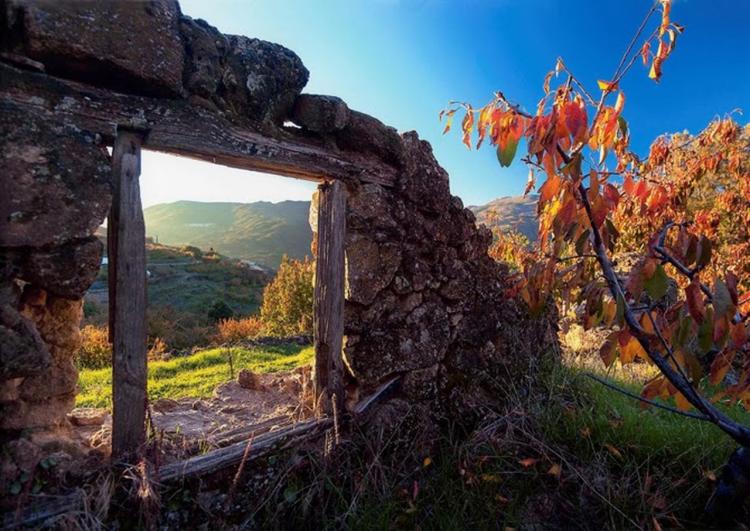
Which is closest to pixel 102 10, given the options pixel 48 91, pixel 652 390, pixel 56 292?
pixel 48 91

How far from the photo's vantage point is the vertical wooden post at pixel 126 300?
2150 mm

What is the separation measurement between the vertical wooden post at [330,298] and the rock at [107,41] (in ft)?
3.70

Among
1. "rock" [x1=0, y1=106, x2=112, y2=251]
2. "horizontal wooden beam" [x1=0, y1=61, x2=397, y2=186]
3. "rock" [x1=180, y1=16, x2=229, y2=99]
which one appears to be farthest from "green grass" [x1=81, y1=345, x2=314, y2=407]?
"rock" [x1=180, y1=16, x2=229, y2=99]

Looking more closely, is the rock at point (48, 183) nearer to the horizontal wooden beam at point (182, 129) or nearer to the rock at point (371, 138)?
→ the horizontal wooden beam at point (182, 129)

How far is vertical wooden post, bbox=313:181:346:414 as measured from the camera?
2953mm

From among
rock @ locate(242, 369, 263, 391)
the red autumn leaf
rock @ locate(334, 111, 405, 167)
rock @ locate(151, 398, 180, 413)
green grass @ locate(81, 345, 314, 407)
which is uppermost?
rock @ locate(334, 111, 405, 167)

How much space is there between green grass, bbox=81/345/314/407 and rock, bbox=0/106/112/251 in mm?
2905

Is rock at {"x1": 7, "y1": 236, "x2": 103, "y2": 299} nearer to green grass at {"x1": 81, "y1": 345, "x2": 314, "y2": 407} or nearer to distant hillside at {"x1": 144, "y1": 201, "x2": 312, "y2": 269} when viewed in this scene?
green grass at {"x1": 81, "y1": 345, "x2": 314, "y2": 407}

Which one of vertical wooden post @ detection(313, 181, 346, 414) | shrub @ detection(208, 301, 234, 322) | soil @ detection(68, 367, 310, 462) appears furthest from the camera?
shrub @ detection(208, 301, 234, 322)

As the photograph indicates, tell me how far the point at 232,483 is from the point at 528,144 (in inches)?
90.1

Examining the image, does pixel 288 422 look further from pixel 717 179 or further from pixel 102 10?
pixel 717 179

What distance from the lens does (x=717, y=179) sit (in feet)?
43.1

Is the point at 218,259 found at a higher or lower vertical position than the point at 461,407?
lower

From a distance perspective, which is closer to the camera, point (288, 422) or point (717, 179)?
point (288, 422)
